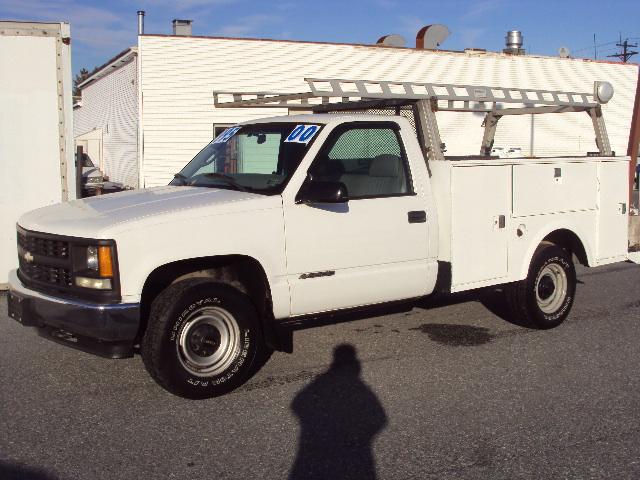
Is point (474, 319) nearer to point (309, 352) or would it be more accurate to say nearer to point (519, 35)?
point (309, 352)

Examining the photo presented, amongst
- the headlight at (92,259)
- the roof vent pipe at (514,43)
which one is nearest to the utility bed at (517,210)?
the headlight at (92,259)

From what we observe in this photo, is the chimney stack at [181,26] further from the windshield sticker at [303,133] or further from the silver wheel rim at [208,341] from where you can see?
the silver wheel rim at [208,341]

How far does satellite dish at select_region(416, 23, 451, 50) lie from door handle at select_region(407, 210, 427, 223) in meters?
20.1

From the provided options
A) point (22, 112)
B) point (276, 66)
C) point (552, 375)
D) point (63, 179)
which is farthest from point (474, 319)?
point (276, 66)

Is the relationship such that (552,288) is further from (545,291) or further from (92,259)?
(92,259)

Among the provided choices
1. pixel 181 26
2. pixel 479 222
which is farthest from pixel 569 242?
pixel 181 26

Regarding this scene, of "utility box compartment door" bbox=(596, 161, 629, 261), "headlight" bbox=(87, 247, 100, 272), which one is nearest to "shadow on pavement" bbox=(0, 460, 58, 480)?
"headlight" bbox=(87, 247, 100, 272)

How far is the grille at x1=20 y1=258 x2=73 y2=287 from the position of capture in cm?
510

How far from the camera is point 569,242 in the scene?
301 inches

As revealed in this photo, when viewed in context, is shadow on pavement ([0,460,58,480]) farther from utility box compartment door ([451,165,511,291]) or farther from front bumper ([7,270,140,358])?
utility box compartment door ([451,165,511,291])

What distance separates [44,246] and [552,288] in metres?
4.75

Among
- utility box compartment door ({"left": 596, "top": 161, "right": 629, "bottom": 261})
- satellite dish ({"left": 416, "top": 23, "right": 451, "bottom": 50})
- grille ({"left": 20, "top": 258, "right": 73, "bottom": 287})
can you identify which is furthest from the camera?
satellite dish ({"left": 416, "top": 23, "right": 451, "bottom": 50})

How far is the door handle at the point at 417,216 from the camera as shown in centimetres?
608

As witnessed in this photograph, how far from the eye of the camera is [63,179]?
880 cm
